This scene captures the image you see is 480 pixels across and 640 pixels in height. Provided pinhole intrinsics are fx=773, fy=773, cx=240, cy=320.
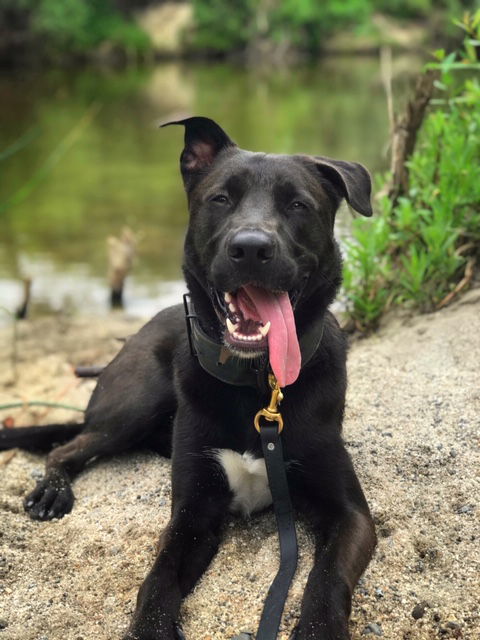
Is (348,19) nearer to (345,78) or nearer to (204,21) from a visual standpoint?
(204,21)

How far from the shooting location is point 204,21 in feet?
143

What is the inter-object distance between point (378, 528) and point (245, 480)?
54 cm

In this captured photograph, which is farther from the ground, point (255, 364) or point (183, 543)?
point (255, 364)

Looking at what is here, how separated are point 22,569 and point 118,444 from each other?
949 millimetres

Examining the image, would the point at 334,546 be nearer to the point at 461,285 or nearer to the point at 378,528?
the point at 378,528

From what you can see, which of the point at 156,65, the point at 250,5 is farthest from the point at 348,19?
the point at 156,65

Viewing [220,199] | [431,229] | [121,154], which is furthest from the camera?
[121,154]

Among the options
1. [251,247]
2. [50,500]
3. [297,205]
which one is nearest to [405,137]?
[297,205]

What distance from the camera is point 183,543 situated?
2830mm

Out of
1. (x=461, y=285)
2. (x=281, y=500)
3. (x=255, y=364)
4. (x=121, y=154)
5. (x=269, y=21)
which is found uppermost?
(x=255, y=364)

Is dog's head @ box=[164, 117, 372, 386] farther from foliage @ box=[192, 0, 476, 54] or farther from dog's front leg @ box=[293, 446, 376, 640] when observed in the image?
foliage @ box=[192, 0, 476, 54]

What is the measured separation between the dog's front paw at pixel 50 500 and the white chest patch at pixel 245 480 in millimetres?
822

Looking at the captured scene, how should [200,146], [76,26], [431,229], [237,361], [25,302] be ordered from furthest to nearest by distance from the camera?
[76,26] → [25,302] → [431,229] → [200,146] → [237,361]

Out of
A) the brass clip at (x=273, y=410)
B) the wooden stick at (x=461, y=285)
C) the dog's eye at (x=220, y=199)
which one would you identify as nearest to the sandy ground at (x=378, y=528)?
the wooden stick at (x=461, y=285)
